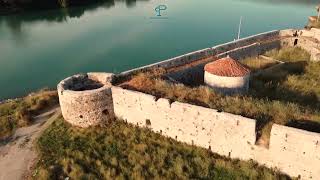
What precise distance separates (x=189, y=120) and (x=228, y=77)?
11.2 feet

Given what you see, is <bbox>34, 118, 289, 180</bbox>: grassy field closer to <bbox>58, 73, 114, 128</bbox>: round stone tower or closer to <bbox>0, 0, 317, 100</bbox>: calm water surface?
<bbox>58, 73, 114, 128</bbox>: round stone tower

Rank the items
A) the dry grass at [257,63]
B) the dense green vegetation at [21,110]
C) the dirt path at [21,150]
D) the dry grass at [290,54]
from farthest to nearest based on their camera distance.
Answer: the dry grass at [290,54] < the dry grass at [257,63] < the dense green vegetation at [21,110] < the dirt path at [21,150]

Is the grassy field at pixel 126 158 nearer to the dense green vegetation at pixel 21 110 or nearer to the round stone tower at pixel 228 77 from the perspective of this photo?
the dense green vegetation at pixel 21 110

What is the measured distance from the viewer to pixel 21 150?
1365 cm

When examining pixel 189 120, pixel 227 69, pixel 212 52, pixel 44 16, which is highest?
pixel 227 69

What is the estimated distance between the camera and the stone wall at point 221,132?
9.98 meters

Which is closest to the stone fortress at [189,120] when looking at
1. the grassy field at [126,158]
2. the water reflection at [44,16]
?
the grassy field at [126,158]

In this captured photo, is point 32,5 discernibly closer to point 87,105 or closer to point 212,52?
point 212,52

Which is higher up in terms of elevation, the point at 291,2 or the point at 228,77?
the point at 228,77

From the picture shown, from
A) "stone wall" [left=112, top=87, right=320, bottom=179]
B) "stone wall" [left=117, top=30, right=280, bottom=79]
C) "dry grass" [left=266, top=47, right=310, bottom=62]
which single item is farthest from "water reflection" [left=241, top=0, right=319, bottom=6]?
"stone wall" [left=112, top=87, right=320, bottom=179]

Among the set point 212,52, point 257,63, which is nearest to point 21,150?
point 212,52

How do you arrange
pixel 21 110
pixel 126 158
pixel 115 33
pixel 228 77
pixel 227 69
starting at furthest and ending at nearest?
pixel 115 33
pixel 21 110
pixel 227 69
pixel 228 77
pixel 126 158

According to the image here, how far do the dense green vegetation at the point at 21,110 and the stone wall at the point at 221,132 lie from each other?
441 centimetres

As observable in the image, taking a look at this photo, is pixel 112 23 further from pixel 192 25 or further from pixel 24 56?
pixel 24 56
